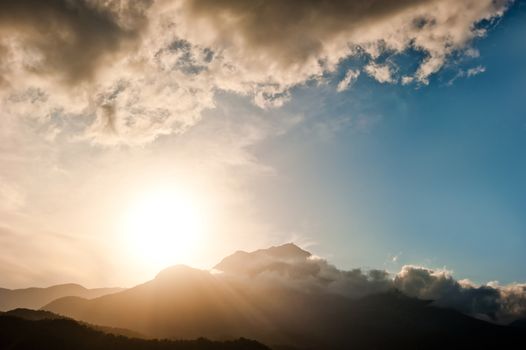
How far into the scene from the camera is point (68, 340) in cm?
16750

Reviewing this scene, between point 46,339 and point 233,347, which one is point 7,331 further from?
point 233,347

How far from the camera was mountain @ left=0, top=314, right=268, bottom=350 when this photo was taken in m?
160

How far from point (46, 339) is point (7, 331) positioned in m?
20.3

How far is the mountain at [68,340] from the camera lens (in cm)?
15988

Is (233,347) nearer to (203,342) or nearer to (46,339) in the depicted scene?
(203,342)

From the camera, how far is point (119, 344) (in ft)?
555

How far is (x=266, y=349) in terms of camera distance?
7264 inches

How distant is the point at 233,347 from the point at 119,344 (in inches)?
1904

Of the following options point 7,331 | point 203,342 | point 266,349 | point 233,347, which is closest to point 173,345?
point 203,342

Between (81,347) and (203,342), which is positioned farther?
(203,342)

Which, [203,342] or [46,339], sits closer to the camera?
[46,339]

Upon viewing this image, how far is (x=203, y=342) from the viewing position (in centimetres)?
18362

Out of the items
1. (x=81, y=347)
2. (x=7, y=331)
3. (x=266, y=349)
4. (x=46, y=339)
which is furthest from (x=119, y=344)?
(x=266, y=349)

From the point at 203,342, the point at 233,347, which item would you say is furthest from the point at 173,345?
the point at 233,347
